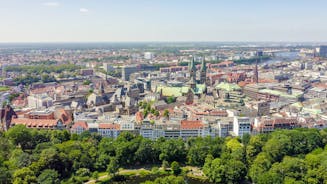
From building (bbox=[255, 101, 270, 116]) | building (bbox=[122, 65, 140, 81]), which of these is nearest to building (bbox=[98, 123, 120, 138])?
building (bbox=[255, 101, 270, 116])

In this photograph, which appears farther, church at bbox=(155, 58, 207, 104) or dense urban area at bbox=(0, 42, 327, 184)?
church at bbox=(155, 58, 207, 104)

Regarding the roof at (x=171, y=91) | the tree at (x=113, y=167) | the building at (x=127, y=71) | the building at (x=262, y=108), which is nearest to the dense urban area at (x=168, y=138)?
the tree at (x=113, y=167)

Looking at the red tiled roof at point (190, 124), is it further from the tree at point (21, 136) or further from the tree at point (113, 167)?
the tree at point (21, 136)

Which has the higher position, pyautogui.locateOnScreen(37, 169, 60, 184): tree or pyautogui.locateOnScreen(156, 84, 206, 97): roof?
pyautogui.locateOnScreen(156, 84, 206, 97): roof

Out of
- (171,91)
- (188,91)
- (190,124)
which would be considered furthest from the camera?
(171,91)

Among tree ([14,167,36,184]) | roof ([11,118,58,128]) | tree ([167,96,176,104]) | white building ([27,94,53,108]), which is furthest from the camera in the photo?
tree ([167,96,176,104])

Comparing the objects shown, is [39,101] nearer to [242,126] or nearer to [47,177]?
[47,177]

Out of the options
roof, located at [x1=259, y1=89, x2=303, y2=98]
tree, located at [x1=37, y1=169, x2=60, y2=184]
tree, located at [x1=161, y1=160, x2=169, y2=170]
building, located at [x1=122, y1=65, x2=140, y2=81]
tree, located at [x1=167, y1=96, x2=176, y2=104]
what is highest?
building, located at [x1=122, y1=65, x2=140, y2=81]

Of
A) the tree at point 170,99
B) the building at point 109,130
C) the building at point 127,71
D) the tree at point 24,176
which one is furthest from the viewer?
the building at point 127,71

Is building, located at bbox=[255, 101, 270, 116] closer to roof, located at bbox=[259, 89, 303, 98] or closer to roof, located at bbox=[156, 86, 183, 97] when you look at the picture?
roof, located at bbox=[259, 89, 303, 98]

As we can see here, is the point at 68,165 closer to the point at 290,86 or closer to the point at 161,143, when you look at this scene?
the point at 161,143

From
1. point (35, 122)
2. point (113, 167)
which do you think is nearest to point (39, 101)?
point (35, 122)

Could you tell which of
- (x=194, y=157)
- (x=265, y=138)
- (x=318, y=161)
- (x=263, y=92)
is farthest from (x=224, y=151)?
(x=263, y=92)
